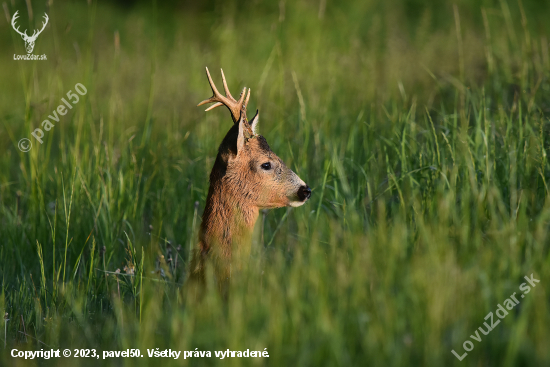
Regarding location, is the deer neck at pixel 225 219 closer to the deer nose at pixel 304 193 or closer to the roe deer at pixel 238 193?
the roe deer at pixel 238 193

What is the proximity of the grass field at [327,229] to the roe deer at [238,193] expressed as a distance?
0.15m

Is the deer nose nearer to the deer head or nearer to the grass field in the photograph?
the deer head

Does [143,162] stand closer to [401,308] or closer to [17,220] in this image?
[17,220]

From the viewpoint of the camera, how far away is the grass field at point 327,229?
7.25 feet

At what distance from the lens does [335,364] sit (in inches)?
83.4

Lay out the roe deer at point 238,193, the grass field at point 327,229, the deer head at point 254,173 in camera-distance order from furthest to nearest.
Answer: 1. the deer head at point 254,173
2. the roe deer at point 238,193
3. the grass field at point 327,229

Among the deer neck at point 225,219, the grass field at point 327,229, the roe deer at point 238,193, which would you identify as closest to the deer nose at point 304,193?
the roe deer at point 238,193

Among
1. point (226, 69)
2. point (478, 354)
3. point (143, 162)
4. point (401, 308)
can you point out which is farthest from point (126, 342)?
point (226, 69)

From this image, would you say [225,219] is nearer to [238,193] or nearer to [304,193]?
[238,193]

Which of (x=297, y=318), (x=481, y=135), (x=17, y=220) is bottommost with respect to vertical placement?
(x=17, y=220)

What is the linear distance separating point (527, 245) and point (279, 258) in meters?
1.10

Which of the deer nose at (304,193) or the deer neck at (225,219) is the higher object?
the deer nose at (304,193)

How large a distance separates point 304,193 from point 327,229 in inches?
14.0

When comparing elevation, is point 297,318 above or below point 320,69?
below
